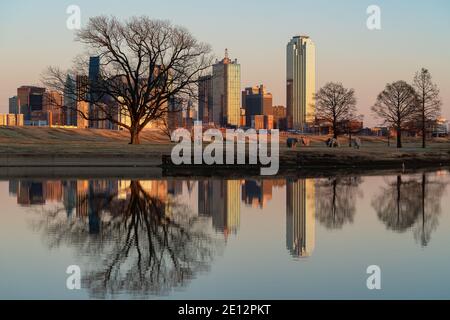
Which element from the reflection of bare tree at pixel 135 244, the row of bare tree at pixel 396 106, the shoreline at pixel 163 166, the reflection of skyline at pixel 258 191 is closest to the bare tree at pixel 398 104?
the row of bare tree at pixel 396 106

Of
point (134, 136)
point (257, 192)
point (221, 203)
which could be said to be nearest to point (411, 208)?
point (221, 203)

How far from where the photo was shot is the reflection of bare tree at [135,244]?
10.3 meters

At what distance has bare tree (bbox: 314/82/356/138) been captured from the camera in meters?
96.1

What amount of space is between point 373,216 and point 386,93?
75274 mm

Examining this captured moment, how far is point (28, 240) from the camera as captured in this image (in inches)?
554

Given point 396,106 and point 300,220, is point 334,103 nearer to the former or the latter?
point 396,106

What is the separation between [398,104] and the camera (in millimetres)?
88688

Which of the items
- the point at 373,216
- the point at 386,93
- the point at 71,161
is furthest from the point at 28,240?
the point at 386,93

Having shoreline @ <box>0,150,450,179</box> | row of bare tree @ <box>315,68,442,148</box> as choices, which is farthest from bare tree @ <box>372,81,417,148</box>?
shoreline @ <box>0,150,450,179</box>

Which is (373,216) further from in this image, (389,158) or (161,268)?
(389,158)

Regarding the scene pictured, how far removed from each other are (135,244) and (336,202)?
10296 millimetres

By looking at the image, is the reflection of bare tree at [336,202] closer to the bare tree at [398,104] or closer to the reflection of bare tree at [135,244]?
the reflection of bare tree at [135,244]

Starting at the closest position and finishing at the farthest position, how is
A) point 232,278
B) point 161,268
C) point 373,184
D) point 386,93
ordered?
point 232,278, point 161,268, point 373,184, point 386,93

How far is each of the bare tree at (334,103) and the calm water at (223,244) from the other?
236 ft
